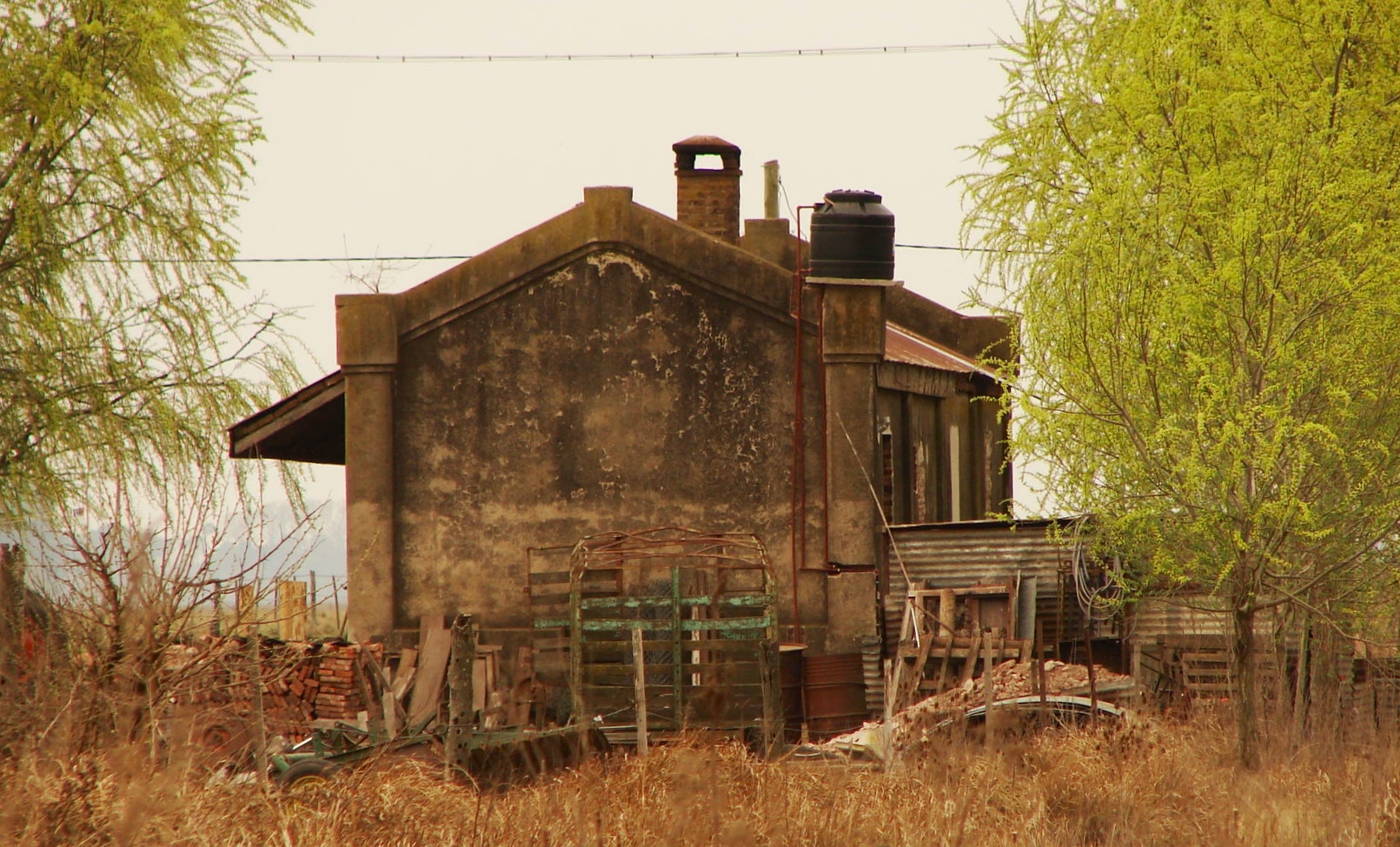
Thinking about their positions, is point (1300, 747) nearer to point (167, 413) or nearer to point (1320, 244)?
point (1320, 244)

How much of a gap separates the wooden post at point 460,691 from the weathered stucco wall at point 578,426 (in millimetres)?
4851

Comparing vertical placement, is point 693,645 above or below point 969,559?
below

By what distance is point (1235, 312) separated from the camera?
37.7 ft

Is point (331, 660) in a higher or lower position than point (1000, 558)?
lower

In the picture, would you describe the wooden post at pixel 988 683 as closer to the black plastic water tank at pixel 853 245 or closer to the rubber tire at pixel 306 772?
the black plastic water tank at pixel 853 245

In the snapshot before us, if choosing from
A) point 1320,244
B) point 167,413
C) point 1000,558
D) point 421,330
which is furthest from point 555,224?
point 1320,244

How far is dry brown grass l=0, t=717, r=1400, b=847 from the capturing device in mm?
8570

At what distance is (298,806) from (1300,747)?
8.09 meters

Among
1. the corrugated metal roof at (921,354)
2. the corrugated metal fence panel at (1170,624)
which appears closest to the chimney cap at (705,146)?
the corrugated metal roof at (921,354)

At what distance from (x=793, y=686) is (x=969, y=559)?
2.36 meters

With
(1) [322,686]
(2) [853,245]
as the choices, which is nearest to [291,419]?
(1) [322,686]

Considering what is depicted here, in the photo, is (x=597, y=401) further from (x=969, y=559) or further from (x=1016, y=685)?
(x=1016, y=685)

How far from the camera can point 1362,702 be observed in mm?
14805

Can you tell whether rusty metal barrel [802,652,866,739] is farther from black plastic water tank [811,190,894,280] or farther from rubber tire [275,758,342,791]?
rubber tire [275,758,342,791]
